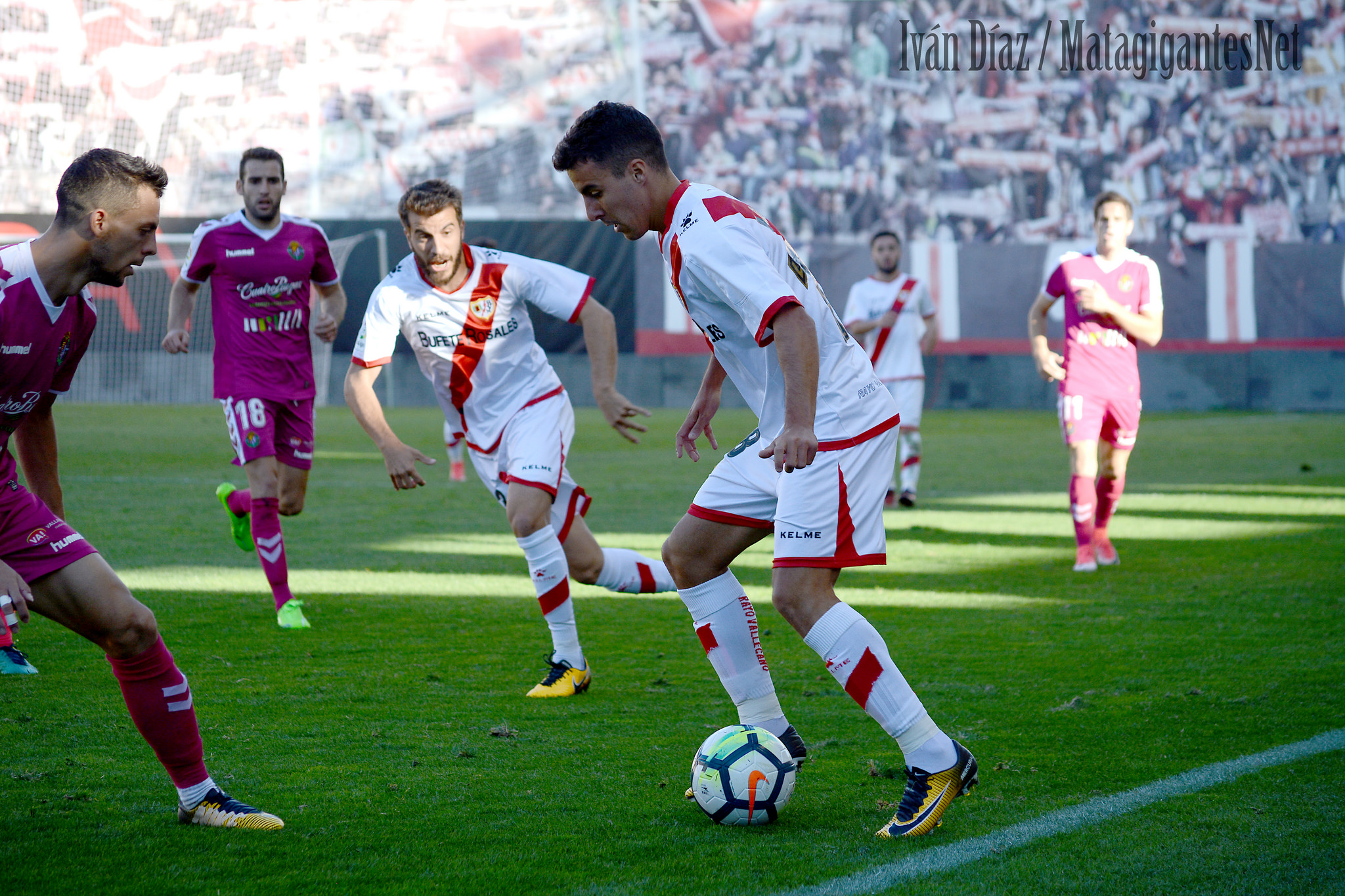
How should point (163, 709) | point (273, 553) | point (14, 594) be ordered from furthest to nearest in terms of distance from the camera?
point (273, 553) < point (163, 709) < point (14, 594)

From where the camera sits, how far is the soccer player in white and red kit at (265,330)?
6.55 meters

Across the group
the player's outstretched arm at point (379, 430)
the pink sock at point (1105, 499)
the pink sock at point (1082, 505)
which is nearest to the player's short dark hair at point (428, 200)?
the player's outstretched arm at point (379, 430)

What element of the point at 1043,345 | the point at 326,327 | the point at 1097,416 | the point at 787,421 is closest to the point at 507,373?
the point at 326,327

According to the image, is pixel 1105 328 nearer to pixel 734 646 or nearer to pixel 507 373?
pixel 507 373

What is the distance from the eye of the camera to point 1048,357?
7.85 m

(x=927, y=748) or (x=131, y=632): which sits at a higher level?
(x=131, y=632)

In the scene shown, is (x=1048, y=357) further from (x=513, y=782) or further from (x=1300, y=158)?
(x=1300, y=158)

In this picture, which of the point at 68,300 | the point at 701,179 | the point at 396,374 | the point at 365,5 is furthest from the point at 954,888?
the point at 365,5

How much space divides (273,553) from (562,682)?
211cm

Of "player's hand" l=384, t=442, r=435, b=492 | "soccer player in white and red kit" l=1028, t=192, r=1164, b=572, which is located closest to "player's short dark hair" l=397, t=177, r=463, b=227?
"player's hand" l=384, t=442, r=435, b=492

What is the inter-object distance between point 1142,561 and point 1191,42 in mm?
23780

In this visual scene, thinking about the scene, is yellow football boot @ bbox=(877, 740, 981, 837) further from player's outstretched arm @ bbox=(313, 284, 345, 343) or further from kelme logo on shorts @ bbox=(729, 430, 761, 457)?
player's outstretched arm @ bbox=(313, 284, 345, 343)

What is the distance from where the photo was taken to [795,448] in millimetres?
3172

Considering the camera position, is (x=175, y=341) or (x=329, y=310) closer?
(x=175, y=341)
